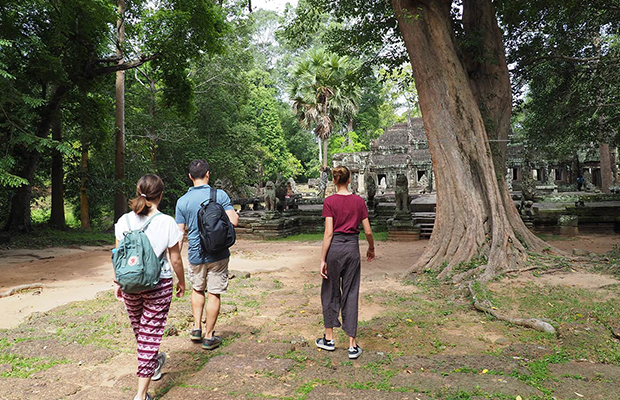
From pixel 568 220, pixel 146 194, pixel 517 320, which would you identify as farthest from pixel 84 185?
pixel 568 220

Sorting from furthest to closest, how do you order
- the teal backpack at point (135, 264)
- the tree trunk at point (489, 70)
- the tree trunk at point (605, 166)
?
the tree trunk at point (605, 166)
the tree trunk at point (489, 70)
the teal backpack at point (135, 264)

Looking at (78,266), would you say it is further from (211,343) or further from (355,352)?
(355,352)

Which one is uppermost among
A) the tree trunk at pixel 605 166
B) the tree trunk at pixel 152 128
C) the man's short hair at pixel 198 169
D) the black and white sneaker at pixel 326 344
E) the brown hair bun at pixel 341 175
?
the tree trunk at pixel 152 128

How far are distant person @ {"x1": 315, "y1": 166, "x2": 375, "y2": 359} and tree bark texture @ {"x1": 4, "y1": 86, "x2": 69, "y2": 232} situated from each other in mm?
11061

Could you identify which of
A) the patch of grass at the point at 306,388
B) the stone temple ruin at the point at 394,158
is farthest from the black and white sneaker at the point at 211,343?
the stone temple ruin at the point at 394,158

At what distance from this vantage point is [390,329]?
422cm

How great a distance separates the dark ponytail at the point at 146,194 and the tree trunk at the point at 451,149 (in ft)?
16.3

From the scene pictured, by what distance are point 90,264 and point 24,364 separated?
6.05m

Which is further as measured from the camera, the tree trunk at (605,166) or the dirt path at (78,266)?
the tree trunk at (605,166)

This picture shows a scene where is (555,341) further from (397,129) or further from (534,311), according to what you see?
(397,129)

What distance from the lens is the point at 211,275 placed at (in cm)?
363

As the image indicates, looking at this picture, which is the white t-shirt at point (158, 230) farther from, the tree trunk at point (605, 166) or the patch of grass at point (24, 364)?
the tree trunk at point (605, 166)

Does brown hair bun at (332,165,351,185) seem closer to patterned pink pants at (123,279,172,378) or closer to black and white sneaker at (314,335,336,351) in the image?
black and white sneaker at (314,335,336,351)

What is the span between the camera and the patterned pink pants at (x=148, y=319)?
2.70 metres
